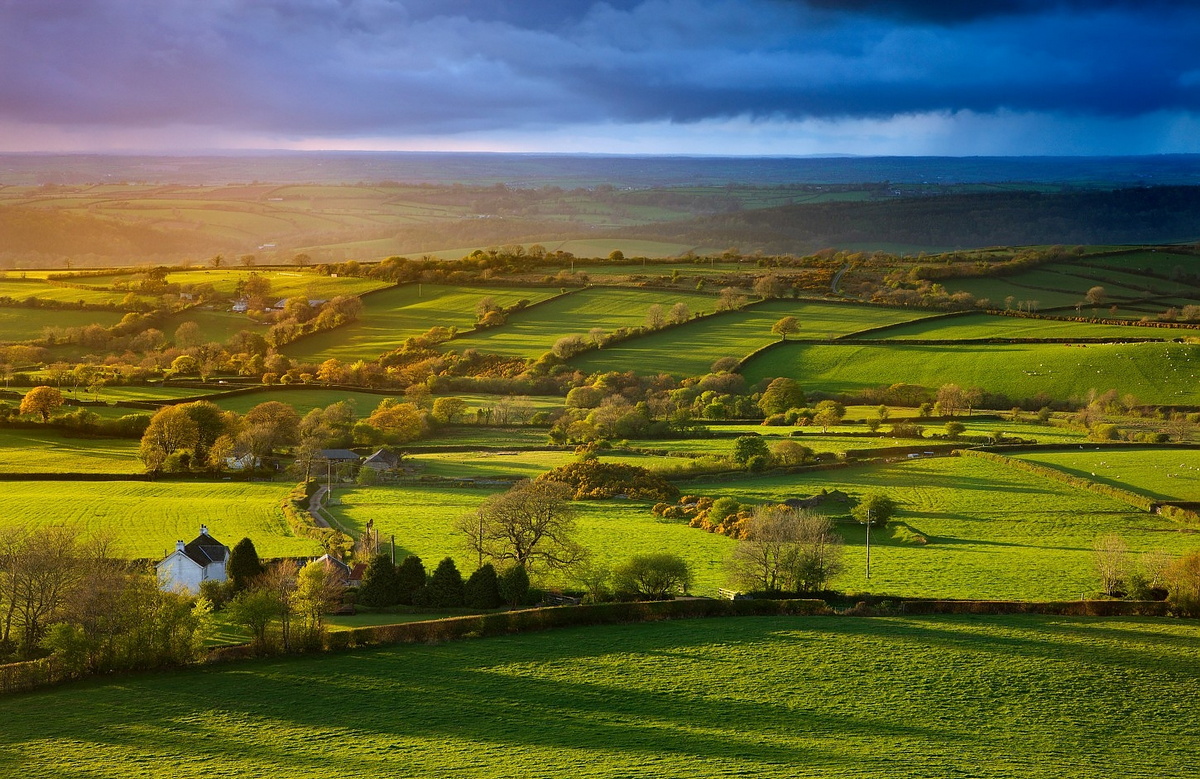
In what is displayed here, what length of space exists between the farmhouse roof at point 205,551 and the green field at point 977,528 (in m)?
22.2

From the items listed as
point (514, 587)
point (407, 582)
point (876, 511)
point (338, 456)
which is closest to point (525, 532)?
point (514, 587)

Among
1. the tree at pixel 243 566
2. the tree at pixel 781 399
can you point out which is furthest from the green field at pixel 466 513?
the tree at pixel 781 399

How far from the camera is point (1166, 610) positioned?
117 feet

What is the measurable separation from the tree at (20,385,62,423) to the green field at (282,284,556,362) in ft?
83.5

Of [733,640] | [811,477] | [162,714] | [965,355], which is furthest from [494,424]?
[162,714]

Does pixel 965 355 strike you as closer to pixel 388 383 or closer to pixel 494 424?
pixel 494 424

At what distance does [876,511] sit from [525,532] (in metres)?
17.7

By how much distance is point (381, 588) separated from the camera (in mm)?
36750

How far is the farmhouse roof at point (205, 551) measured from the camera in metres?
39.0

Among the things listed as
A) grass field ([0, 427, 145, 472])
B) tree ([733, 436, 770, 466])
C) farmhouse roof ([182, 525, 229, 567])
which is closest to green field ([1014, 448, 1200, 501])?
tree ([733, 436, 770, 466])

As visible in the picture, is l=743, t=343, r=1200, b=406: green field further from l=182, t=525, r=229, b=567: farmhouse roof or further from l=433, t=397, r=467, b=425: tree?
l=182, t=525, r=229, b=567: farmhouse roof

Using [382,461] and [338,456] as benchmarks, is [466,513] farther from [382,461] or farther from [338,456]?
[338,456]

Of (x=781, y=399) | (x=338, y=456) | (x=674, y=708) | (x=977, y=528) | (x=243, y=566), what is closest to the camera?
(x=674, y=708)

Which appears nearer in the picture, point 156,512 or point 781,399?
point 156,512
